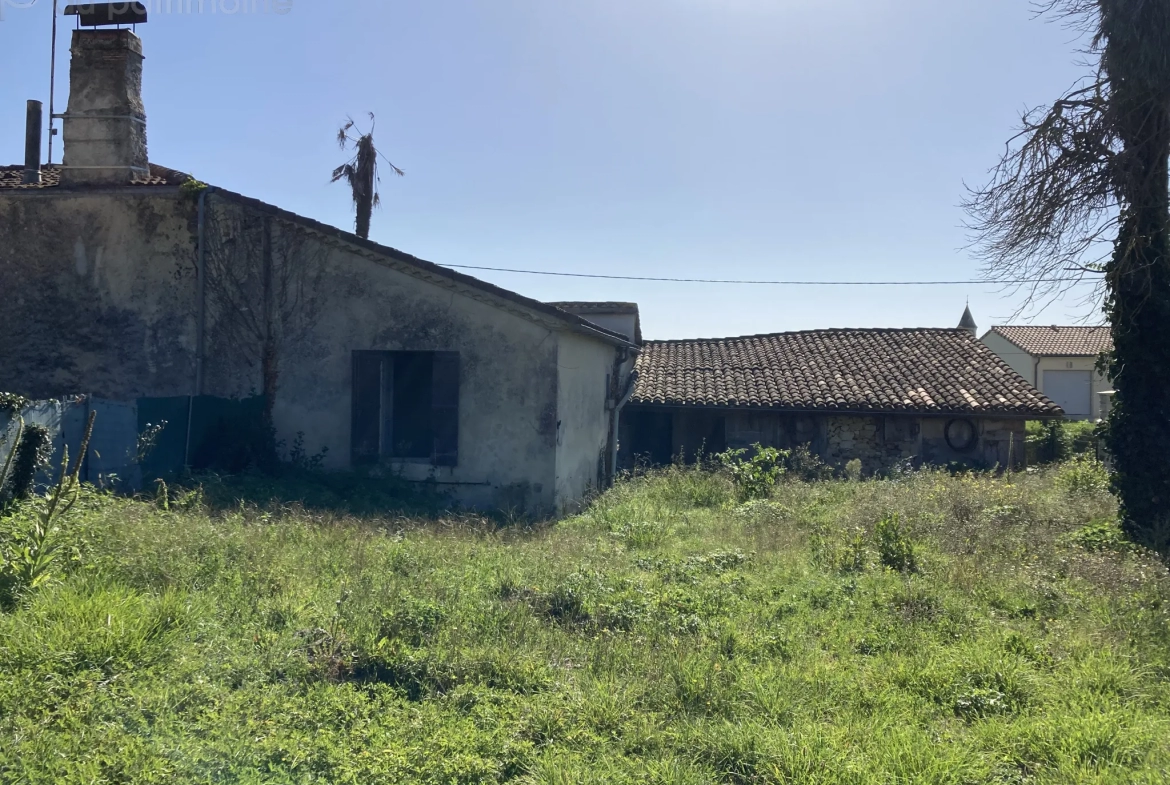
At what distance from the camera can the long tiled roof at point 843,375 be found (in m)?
19.0

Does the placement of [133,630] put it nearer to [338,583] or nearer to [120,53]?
[338,583]

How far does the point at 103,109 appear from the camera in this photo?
41.3 feet

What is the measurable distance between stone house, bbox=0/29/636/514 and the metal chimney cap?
0.27 m

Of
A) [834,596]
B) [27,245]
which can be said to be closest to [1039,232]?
[834,596]

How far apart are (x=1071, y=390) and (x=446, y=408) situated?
40.2 meters

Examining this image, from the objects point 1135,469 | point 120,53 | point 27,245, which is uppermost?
point 120,53

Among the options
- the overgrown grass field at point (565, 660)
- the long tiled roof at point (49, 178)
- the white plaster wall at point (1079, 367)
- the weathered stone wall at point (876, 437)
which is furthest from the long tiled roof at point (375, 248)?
the white plaster wall at point (1079, 367)

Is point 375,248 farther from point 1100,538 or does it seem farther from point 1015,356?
point 1015,356

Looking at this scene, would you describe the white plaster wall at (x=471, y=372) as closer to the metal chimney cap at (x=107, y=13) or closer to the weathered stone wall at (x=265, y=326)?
the weathered stone wall at (x=265, y=326)

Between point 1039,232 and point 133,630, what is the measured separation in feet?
34.4

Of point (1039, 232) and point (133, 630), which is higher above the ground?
point (1039, 232)

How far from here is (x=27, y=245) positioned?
41.2 ft

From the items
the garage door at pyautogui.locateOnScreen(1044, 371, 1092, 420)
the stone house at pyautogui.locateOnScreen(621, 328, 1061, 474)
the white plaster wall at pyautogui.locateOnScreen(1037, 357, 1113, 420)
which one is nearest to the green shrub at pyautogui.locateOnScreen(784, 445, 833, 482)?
the stone house at pyautogui.locateOnScreen(621, 328, 1061, 474)

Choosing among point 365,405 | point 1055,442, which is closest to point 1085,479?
point 1055,442
